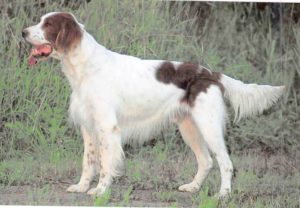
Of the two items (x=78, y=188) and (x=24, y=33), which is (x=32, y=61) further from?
(x=78, y=188)

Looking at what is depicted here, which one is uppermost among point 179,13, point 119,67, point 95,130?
point 179,13

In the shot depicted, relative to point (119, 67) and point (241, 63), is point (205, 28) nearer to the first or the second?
point (241, 63)

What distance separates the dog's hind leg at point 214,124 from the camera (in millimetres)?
5633

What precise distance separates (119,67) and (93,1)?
0.69 meters

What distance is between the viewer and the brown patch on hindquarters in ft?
18.5

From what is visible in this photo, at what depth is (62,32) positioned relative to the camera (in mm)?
5562

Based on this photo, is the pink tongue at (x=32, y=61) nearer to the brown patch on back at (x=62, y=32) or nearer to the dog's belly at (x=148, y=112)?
the brown patch on back at (x=62, y=32)

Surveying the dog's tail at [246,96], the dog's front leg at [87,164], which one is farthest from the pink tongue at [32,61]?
the dog's tail at [246,96]

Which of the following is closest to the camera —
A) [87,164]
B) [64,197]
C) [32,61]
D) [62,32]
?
[62,32]

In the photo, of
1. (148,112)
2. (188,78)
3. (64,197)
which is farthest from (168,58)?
(64,197)

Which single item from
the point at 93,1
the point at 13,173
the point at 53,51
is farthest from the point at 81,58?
the point at 13,173

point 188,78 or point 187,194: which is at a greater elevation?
point 188,78

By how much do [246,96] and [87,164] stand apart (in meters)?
1.29

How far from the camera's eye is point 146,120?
5.75 meters
